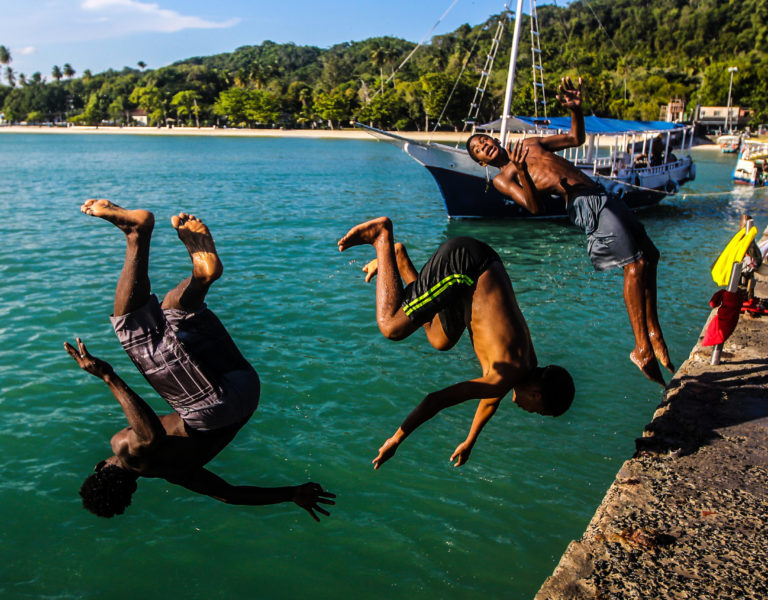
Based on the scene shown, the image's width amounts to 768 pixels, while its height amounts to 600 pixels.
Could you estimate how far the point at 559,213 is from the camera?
3108 cm

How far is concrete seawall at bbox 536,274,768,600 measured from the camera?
4.39 metres

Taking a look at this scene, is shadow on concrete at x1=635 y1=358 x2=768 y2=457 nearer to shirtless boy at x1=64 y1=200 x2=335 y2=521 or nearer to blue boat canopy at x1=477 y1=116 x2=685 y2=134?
shirtless boy at x1=64 y1=200 x2=335 y2=521

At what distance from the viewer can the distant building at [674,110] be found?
9769 centimetres

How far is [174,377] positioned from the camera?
4.44 meters

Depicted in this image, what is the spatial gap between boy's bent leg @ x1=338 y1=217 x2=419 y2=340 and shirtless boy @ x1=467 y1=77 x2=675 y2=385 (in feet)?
5.42

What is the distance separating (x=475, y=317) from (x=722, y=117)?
111m

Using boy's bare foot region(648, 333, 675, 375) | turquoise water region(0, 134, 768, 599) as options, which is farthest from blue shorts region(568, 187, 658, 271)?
turquoise water region(0, 134, 768, 599)

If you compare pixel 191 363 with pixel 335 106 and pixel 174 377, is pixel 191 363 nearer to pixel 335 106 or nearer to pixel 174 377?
pixel 174 377

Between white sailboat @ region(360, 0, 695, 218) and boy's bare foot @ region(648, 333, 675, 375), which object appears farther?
white sailboat @ region(360, 0, 695, 218)

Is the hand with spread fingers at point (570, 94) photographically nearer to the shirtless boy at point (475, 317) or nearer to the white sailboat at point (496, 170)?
the shirtless boy at point (475, 317)

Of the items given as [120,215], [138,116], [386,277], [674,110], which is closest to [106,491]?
[120,215]

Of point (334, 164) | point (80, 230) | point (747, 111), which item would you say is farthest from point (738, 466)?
point (747, 111)

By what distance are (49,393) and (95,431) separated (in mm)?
1703

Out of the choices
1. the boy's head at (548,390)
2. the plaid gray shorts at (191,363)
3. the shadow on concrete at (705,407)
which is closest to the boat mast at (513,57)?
the shadow on concrete at (705,407)
